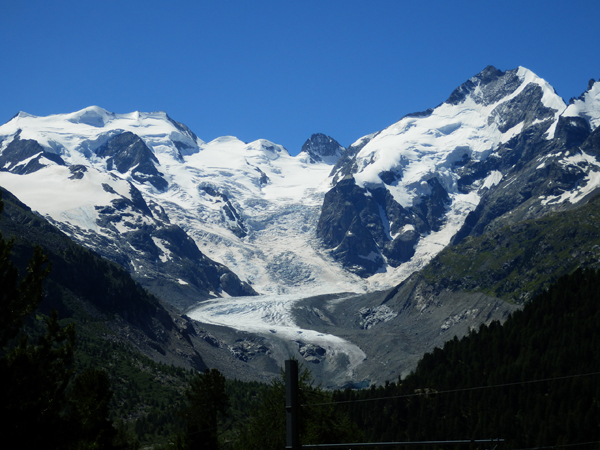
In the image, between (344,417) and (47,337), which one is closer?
(47,337)

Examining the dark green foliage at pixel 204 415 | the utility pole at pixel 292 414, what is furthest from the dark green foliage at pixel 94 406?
the utility pole at pixel 292 414

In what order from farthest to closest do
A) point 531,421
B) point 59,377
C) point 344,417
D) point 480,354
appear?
point 480,354 < point 531,421 < point 344,417 < point 59,377

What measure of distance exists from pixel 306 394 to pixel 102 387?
568 inches

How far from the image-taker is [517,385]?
13838 centimetres

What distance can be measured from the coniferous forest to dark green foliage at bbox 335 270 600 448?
28 cm

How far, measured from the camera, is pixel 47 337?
31109mm

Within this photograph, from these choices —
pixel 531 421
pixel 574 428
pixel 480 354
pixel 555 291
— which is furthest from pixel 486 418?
pixel 555 291

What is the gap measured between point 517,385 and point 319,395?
99.8m

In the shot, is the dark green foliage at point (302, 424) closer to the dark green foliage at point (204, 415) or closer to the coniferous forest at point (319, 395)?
the coniferous forest at point (319, 395)

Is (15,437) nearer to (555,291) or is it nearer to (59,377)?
(59,377)

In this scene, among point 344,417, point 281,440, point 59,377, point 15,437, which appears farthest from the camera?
point 344,417

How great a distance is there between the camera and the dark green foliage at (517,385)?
389 ft

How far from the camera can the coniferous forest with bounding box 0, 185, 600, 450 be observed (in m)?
29.4

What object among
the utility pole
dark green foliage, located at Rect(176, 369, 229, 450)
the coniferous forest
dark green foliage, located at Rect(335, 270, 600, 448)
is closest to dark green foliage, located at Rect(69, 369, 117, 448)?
the coniferous forest
